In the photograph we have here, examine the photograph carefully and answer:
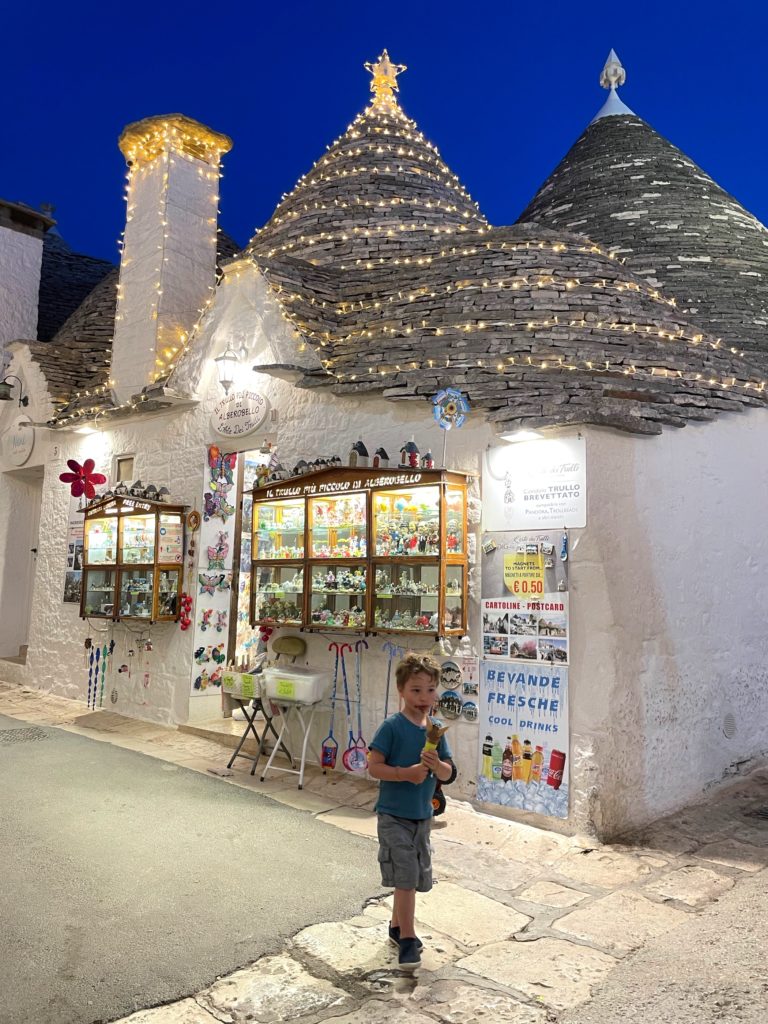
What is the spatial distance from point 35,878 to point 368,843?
2124 millimetres

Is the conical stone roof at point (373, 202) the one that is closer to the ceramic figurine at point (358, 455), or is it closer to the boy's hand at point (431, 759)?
the ceramic figurine at point (358, 455)

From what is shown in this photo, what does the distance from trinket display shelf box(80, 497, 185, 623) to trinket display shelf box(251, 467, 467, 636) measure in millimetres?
1752

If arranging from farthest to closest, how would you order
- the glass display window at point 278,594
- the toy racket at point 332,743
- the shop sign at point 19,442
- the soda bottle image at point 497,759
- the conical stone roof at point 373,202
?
the shop sign at point 19,442, the conical stone roof at point 373,202, the glass display window at point 278,594, the toy racket at point 332,743, the soda bottle image at point 497,759

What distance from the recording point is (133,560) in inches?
360

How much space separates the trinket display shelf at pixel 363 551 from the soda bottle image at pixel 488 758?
0.88 meters

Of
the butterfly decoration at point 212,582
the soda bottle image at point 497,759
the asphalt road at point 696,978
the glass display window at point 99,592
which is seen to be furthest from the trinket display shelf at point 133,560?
the asphalt road at point 696,978

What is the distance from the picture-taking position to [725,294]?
10727 millimetres

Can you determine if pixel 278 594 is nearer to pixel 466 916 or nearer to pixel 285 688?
pixel 285 688

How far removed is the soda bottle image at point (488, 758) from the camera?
19.8 ft

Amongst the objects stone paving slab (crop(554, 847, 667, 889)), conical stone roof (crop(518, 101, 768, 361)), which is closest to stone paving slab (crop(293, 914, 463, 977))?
stone paving slab (crop(554, 847, 667, 889))

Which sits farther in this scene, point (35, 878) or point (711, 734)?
point (711, 734)

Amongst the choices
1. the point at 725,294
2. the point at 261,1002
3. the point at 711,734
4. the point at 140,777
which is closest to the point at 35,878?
the point at 261,1002

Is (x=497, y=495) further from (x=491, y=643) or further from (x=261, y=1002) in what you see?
(x=261, y=1002)

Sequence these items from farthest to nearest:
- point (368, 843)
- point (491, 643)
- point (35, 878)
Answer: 1. point (491, 643)
2. point (368, 843)
3. point (35, 878)
